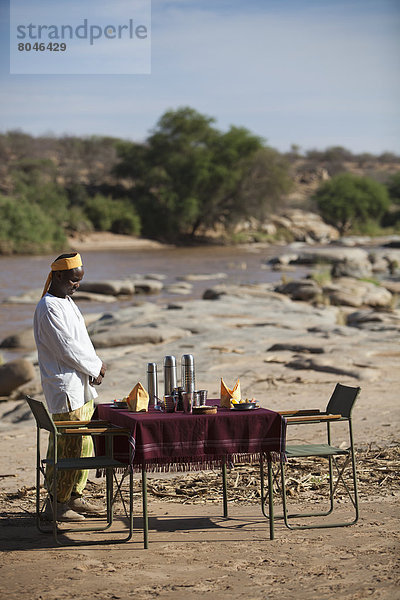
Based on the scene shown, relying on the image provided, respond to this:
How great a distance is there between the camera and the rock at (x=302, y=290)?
2169 centimetres

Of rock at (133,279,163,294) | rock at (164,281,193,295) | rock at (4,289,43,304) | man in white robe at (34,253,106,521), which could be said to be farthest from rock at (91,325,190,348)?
rock at (133,279,163,294)

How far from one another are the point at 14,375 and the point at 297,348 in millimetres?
3896

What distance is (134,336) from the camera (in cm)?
1339

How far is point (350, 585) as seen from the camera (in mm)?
3824

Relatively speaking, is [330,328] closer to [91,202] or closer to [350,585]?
[350,585]

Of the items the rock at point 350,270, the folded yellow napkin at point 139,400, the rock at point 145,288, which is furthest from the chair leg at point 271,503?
the rock at point 350,270

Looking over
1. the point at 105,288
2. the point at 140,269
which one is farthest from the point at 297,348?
the point at 140,269

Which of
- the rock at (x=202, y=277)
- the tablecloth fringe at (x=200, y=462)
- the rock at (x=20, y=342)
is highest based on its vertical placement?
the tablecloth fringe at (x=200, y=462)

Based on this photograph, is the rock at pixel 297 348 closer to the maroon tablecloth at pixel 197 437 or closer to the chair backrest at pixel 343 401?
the chair backrest at pixel 343 401

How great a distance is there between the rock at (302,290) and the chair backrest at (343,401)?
1616cm

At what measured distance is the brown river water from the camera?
22839 millimetres

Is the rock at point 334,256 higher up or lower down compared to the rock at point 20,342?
higher up

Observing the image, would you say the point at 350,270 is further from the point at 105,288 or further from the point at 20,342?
the point at 20,342

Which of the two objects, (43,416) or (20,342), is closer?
(43,416)
